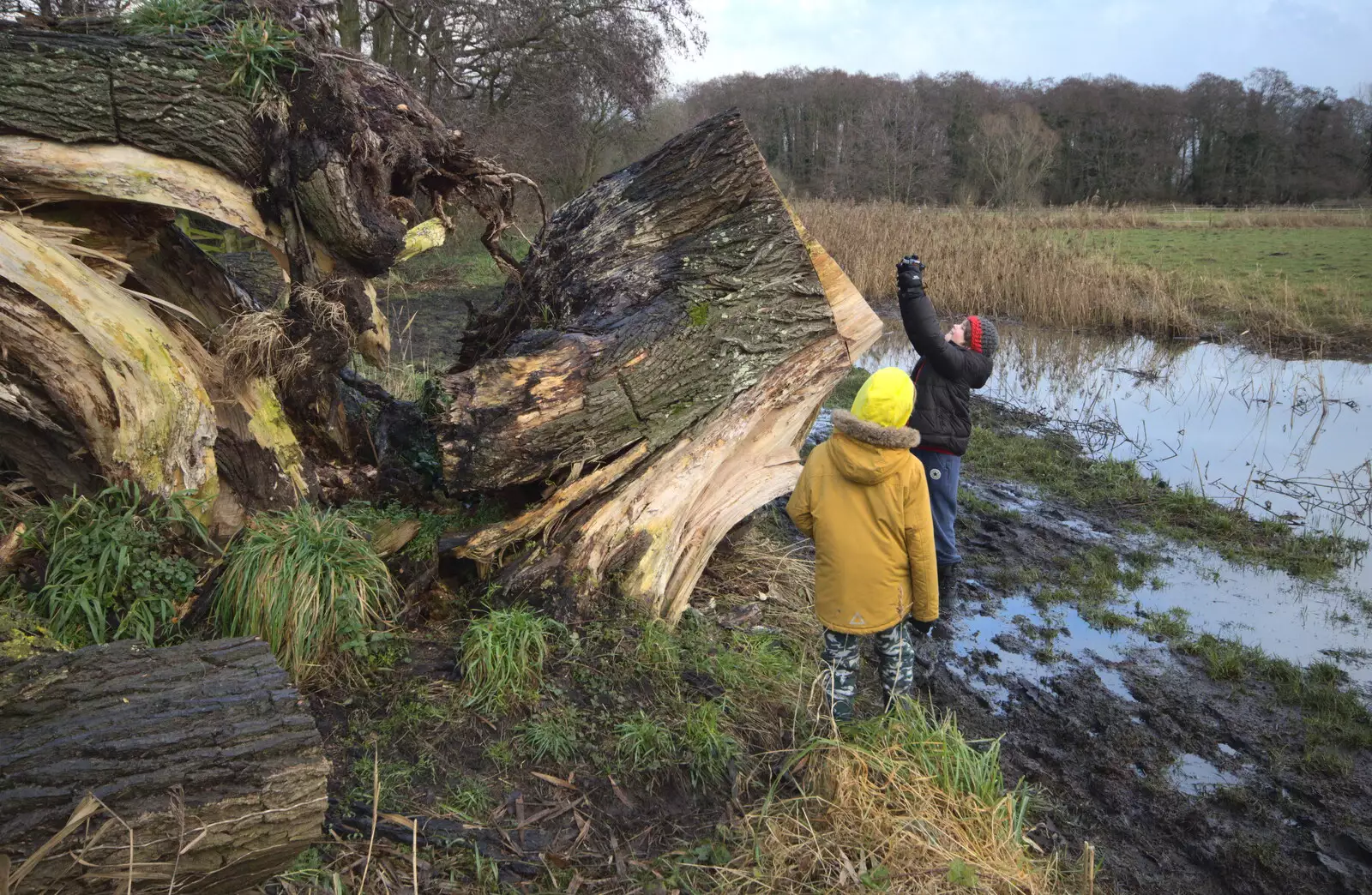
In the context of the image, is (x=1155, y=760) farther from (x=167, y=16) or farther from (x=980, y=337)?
(x=167, y=16)

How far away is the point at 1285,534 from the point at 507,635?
19.7 feet

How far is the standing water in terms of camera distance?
5383mm

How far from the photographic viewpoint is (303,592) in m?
3.45

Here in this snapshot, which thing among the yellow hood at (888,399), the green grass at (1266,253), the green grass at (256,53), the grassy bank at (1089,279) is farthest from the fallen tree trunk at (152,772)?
the green grass at (1266,253)

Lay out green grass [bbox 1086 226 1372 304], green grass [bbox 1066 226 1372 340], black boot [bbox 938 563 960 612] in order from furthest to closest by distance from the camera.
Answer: green grass [bbox 1086 226 1372 304] → green grass [bbox 1066 226 1372 340] → black boot [bbox 938 563 960 612]

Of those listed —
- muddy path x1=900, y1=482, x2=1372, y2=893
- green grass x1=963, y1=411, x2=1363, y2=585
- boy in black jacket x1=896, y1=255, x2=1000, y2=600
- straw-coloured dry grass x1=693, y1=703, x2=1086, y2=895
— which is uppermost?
boy in black jacket x1=896, y1=255, x2=1000, y2=600

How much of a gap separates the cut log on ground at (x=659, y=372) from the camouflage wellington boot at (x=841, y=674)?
36.6 inches

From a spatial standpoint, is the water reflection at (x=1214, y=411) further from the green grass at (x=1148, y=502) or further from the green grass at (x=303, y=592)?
the green grass at (x=303, y=592)

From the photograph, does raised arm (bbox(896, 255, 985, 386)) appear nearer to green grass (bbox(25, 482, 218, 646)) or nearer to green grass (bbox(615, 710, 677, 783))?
green grass (bbox(615, 710, 677, 783))

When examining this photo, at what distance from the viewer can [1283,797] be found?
3689 mm

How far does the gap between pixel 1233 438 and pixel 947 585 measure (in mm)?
5775

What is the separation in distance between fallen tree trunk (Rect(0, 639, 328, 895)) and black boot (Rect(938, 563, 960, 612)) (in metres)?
3.82

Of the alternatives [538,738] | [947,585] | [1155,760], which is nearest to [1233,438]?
[947,585]

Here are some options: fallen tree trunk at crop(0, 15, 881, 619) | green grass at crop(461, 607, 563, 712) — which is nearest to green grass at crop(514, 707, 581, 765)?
green grass at crop(461, 607, 563, 712)
